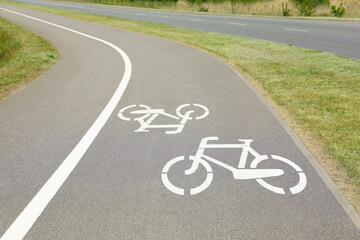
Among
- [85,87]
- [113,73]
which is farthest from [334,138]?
[113,73]

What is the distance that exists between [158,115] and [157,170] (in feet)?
6.80

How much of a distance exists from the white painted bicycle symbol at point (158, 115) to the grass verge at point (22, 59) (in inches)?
127

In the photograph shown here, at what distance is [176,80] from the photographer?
845cm

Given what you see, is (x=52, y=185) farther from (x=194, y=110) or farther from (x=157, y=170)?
(x=194, y=110)

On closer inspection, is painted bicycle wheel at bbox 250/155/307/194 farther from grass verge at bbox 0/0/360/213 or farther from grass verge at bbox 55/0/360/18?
grass verge at bbox 55/0/360/18

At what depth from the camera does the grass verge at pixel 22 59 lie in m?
8.50

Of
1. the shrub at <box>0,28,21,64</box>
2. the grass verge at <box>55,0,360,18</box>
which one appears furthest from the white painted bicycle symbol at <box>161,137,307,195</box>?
the grass verge at <box>55,0,360,18</box>

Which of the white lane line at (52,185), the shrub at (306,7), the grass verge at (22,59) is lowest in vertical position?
the white lane line at (52,185)

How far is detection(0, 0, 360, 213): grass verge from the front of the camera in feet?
13.9

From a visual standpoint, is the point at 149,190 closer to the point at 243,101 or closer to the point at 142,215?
the point at 142,215

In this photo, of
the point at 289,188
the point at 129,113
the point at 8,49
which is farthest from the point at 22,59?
the point at 289,188

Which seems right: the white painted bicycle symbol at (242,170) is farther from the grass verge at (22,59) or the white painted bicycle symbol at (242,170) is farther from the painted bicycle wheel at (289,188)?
the grass verge at (22,59)

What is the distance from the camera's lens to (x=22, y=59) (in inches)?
448

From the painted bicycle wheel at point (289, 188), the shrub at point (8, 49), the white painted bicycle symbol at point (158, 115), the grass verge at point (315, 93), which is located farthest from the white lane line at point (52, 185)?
the shrub at point (8, 49)
